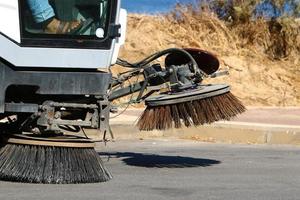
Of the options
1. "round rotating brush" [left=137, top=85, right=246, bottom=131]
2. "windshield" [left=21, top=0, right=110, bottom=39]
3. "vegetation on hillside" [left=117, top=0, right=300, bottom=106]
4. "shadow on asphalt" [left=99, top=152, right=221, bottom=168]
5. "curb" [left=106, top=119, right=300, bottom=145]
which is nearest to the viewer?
"windshield" [left=21, top=0, right=110, bottom=39]

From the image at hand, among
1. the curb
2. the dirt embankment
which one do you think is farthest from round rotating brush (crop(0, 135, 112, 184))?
the dirt embankment

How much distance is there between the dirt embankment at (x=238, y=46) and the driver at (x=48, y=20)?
48.0 feet

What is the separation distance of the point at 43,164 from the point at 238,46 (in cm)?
1790

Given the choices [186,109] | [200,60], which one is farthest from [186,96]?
[200,60]

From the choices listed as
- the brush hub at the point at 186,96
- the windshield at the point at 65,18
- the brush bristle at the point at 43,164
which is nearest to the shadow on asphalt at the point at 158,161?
the brush hub at the point at 186,96

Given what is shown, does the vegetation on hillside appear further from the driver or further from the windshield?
the driver

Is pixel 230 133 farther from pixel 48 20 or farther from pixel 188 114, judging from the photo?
pixel 48 20

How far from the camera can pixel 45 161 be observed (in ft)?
25.4

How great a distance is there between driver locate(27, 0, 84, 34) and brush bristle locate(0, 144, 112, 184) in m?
1.29

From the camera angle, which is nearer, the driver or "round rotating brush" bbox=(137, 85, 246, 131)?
the driver

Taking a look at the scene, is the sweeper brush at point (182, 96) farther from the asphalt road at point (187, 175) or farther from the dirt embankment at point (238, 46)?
the dirt embankment at point (238, 46)

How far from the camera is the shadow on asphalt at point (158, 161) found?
988 centimetres

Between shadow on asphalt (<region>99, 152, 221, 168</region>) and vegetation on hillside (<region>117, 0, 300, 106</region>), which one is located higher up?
vegetation on hillside (<region>117, 0, 300, 106</region>)

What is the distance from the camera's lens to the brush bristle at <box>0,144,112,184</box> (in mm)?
7719
